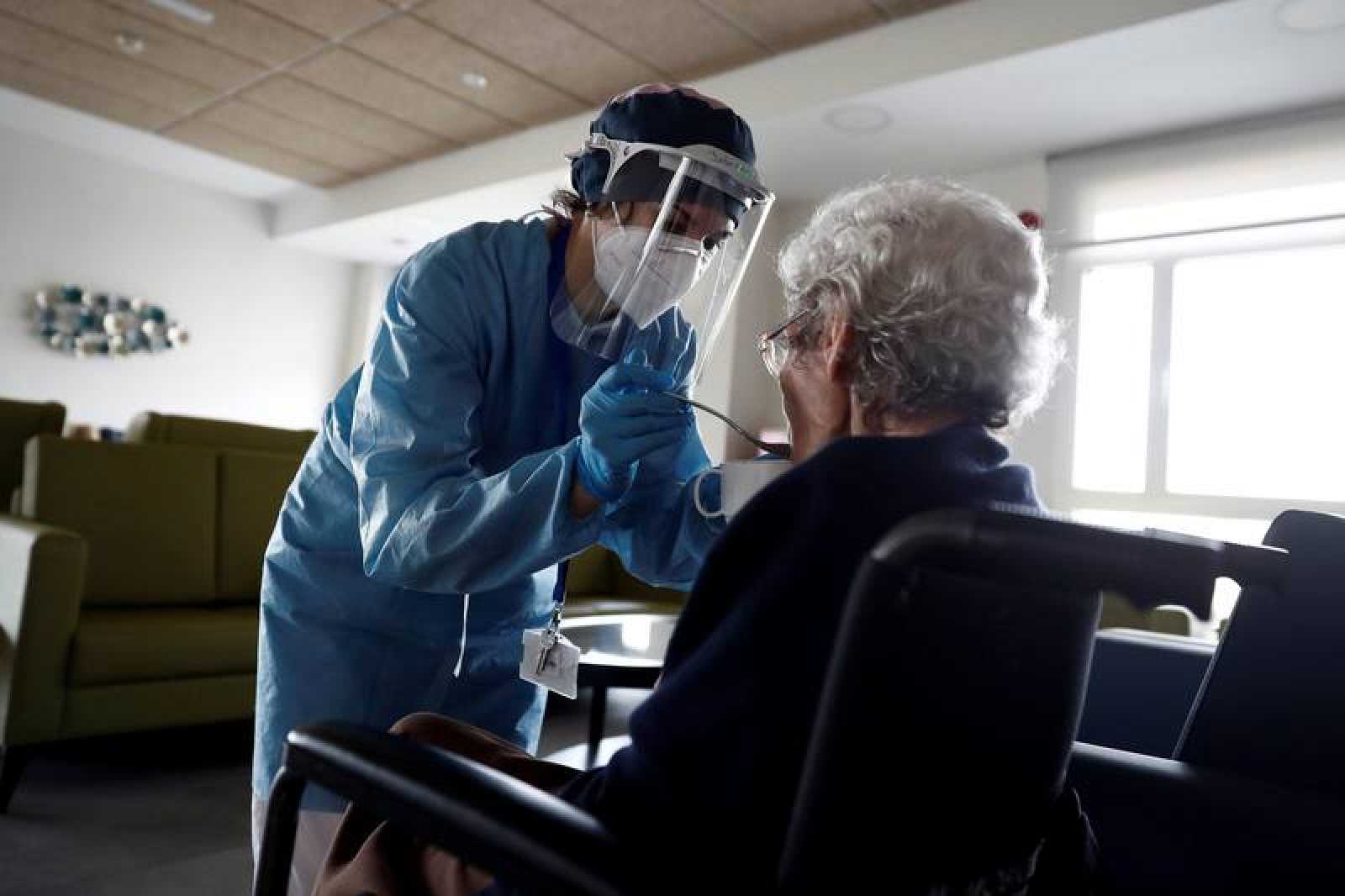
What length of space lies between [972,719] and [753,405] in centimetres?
460

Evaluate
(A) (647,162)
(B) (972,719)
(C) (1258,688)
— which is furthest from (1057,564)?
(A) (647,162)

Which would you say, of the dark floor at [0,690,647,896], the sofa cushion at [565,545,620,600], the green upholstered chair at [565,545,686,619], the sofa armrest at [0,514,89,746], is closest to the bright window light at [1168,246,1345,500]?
the green upholstered chair at [565,545,686,619]

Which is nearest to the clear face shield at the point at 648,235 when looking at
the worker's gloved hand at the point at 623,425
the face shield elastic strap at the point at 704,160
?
the face shield elastic strap at the point at 704,160

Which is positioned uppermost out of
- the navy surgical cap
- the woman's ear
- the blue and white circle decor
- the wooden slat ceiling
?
the wooden slat ceiling

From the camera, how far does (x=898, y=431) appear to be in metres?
0.78

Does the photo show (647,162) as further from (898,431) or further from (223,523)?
(223,523)

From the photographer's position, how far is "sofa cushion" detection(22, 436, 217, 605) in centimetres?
262

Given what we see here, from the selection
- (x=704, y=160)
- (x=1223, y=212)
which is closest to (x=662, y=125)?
(x=704, y=160)

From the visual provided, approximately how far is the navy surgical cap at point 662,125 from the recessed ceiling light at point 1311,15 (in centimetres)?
277

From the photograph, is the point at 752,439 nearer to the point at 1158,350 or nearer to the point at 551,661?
the point at 551,661

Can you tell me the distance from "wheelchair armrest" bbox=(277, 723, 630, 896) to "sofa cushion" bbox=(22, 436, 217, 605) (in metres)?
2.44

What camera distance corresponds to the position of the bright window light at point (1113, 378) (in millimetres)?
4195

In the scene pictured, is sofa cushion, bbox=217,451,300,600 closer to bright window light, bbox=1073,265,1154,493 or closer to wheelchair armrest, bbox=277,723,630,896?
wheelchair armrest, bbox=277,723,630,896

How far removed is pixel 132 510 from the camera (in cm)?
274
